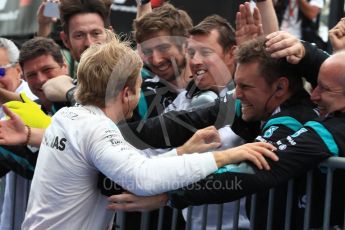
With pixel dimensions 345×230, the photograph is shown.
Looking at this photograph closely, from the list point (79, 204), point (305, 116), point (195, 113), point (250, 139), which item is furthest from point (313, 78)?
point (79, 204)

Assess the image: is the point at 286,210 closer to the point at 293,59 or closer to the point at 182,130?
the point at 293,59

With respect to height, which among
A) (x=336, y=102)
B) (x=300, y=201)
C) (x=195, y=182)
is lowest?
(x=300, y=201)

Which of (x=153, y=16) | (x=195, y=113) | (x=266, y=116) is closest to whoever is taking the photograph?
(x=266, y=116)

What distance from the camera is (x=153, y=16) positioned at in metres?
5.30

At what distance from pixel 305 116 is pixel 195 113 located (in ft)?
2.85

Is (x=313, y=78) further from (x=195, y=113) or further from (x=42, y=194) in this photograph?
(x=42, y=194)

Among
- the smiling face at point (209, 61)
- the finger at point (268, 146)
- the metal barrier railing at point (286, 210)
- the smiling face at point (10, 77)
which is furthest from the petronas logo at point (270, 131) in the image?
the smiling face at point (10, 77)

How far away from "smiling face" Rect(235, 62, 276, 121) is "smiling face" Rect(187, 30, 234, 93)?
755 millimetres

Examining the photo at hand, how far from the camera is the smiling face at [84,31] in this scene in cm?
582

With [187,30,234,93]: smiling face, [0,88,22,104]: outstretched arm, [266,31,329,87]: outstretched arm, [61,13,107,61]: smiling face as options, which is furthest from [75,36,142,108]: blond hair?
[61,13,107,61]: smiling face

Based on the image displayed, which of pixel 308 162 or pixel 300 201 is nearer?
pixel 308 162

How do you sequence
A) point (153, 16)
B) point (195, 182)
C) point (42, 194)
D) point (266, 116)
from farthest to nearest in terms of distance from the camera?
point (153, 16) < point (266, 116) < point (42, 194) < point (195, 182)

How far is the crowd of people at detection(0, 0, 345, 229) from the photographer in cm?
355

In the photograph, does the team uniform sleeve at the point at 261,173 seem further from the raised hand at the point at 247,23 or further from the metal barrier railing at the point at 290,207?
the raised hand at the point at 247,23
